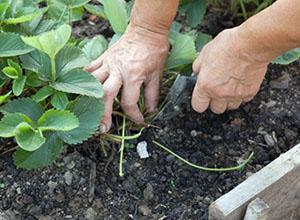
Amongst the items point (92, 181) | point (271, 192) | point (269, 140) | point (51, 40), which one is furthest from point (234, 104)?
point (51, 40)

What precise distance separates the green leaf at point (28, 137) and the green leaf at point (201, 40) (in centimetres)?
55

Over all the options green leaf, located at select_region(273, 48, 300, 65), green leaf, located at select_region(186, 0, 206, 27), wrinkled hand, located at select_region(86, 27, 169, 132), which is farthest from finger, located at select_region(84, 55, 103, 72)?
green leaf, located at select_region(273, 48, 300, 65)

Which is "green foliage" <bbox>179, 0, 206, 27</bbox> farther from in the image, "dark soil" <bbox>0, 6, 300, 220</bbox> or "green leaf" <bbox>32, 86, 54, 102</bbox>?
"green leaf" <bbox>32, 86, 54, 102</bbox>

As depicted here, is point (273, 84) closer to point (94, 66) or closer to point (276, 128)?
point (276, 128)

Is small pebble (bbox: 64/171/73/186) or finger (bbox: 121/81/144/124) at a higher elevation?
finger (bbox: 121/81/144/124)

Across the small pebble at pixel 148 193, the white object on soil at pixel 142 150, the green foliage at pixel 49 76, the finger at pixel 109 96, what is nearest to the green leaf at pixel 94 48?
the green foliage at pixel 49 76

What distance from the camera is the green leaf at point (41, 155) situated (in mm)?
1497

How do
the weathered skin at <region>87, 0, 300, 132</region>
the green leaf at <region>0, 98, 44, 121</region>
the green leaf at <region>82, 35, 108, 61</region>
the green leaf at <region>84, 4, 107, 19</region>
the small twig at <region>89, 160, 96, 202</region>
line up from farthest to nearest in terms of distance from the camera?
the green leaf at <region>84, 4, 107, 19</region> < the green leaf at <region>82, 35, 108, 61</region> < the small twig at <region>89, 160, 96, 202</region> < the green leaf at <region>0, 98, 44, 121</region> < the weathered skin at <region>87, 0, 300, 132</region>

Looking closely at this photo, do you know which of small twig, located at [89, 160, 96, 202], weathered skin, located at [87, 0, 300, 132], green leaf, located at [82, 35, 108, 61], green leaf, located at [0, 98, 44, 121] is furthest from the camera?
green leaf, located at [82, 35, 108, 61]

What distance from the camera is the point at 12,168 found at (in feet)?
5.35

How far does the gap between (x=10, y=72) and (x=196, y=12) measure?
571mm

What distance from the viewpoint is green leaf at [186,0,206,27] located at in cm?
186

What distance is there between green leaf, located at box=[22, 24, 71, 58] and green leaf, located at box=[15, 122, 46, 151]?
0.52 ft

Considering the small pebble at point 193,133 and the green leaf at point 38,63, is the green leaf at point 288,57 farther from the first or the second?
the green leaf at point 38,63
